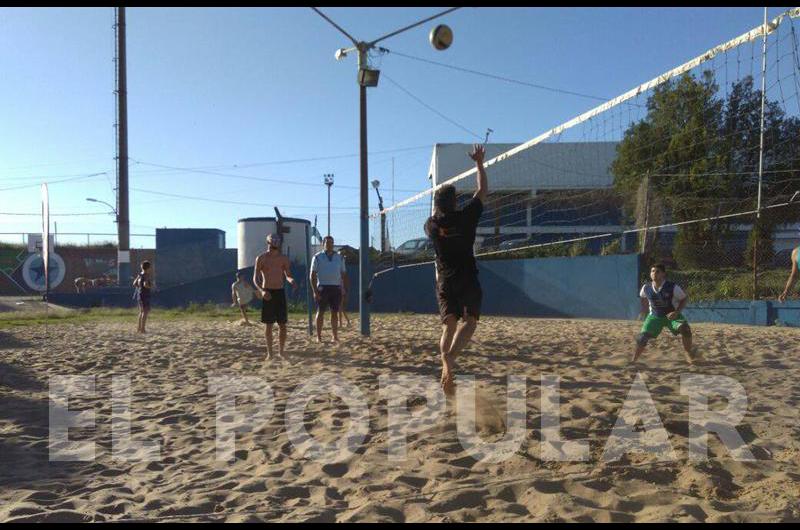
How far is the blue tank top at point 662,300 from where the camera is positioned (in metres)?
6.95

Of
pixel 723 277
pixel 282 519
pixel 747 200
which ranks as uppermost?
pixel 747 200

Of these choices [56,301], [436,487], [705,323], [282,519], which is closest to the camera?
[282,519]

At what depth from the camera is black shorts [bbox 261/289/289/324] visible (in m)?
7.74

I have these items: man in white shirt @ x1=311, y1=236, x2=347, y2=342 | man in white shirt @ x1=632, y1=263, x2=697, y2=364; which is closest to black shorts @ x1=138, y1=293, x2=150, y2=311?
man in white shirt @ x1=311, y1=236, x2=347, y2=342

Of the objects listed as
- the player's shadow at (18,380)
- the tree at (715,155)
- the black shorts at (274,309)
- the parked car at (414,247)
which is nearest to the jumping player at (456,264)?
the black shorts at (274,309)

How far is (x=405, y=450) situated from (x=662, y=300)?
4298mm

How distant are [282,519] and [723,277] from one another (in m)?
11.9

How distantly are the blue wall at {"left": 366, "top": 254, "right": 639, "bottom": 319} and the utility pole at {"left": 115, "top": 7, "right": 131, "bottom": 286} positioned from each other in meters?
9.32

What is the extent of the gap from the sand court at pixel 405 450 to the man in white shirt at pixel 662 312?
10.1 inches

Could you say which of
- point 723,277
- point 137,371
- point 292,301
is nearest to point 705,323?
point 723,277

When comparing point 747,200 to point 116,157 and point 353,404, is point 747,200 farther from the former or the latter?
point 116,157

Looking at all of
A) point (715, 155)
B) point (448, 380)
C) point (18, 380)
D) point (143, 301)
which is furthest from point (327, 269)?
point (715, 155)

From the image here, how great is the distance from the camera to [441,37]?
8844 millimetres

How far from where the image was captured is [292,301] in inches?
818
